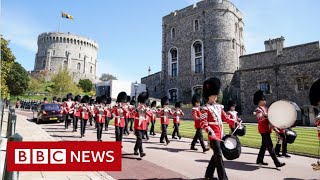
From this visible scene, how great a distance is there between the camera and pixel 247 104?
35.2 meters

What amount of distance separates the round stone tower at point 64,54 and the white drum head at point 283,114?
91.3 metres

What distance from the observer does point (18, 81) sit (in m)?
62.6

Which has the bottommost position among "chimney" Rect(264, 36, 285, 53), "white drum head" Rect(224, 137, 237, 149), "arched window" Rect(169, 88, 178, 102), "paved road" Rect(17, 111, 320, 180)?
"paved road" Rect(17, 111, 320, 180)

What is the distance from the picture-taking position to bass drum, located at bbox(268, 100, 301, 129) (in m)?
6.55

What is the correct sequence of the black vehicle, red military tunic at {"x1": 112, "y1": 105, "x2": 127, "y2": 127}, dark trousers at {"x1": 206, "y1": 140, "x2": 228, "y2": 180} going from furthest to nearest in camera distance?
the black vehicle
red military tunic at {"x1": 112, "y1": 105, "x2": 127, "y2": 127}
dark trousers at {"x1": 206, "y1": 140, "x2": 228, "y2": 180}

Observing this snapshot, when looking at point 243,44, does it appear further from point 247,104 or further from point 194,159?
point 194,159

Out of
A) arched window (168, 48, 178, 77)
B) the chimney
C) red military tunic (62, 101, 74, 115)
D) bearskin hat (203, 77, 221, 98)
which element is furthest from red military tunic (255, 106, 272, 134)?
arched window (168, 48, 178, 77)

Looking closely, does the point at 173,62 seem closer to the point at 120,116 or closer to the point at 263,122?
the point at 120,116

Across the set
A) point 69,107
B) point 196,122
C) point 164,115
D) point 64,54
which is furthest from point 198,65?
point 64,54

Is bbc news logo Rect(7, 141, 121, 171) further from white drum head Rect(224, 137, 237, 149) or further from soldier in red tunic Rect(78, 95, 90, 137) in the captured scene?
soldier in red tunic Rect(78, 95, 90, 137)

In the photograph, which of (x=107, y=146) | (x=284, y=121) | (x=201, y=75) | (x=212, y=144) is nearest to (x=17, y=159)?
(x=107, y=146)

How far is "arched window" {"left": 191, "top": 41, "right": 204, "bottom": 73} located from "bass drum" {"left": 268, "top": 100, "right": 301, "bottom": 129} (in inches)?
1459

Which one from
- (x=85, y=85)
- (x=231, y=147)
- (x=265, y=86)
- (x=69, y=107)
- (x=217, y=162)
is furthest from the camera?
→ (x=85, y=85)

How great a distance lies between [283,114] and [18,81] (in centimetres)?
6509
